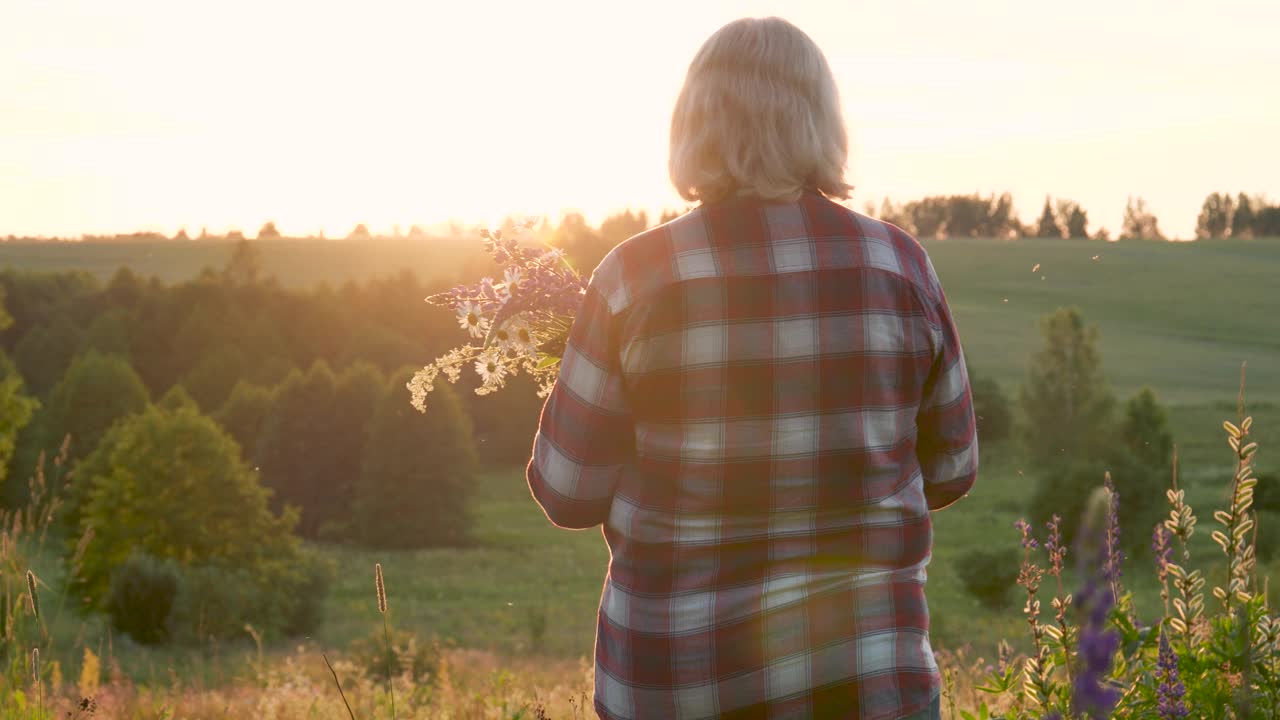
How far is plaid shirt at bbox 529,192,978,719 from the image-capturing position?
1832 millimetres

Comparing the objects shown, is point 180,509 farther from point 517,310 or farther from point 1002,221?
point 1002,221

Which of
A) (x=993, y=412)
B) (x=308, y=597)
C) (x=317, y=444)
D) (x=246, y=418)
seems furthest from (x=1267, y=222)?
(x=308, y=597)

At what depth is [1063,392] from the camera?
114 ft

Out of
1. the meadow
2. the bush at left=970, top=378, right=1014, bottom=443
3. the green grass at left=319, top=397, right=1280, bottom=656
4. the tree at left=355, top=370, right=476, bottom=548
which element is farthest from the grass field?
the tree at left=355, top=370, right=476, bottom=548

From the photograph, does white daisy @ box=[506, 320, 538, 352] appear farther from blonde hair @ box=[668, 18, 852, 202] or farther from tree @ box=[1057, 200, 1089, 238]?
tree @ box=[1057, 200, 1089, 238]

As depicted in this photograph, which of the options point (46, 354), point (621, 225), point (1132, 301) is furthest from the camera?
point (1132, 301)

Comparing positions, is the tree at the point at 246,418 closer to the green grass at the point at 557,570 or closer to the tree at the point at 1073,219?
the green grass at the point at 557,570

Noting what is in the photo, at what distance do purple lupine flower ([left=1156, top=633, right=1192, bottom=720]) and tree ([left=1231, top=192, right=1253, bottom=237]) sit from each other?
302 ft

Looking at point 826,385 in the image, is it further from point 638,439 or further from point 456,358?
point 456,358

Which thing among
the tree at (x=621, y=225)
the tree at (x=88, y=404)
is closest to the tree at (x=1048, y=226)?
the tree at (x=621, y=225)

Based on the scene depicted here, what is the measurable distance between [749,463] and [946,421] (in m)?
0.48

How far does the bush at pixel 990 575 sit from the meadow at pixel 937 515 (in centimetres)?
38

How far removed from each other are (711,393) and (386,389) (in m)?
43.2

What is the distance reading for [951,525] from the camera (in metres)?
35.5
